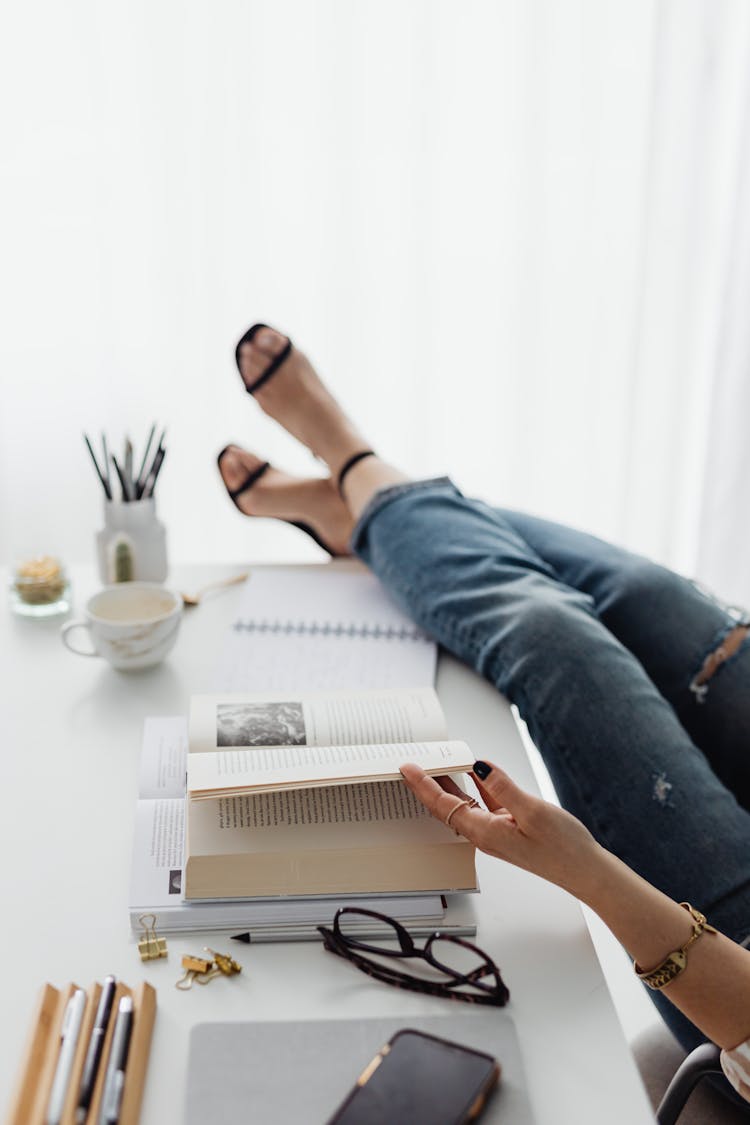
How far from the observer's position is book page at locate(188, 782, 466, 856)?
0.67 meters

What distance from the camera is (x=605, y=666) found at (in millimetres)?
906

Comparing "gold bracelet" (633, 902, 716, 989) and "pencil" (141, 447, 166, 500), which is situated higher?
"pencil" (141, 447, 166, 500)

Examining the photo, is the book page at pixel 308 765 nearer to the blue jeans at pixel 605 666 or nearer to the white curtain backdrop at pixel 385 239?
the blue jeans at pixel 605 666

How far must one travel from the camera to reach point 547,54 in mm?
1921

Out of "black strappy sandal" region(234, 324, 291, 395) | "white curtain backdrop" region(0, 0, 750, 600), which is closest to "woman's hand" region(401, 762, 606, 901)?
"black strappy sandal" region(234, 324, 291, 395)

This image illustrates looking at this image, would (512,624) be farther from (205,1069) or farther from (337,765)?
(205,1069)

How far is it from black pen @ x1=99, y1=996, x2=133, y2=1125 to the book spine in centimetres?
54

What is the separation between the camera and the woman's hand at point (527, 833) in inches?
25.7

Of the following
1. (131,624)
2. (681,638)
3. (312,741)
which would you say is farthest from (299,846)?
(681,638)

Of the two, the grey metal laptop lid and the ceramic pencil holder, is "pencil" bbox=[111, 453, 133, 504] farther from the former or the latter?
the grey metal laptop lid

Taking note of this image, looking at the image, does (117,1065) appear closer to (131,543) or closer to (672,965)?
(672,965)

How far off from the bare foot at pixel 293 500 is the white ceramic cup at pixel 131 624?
1.10ft

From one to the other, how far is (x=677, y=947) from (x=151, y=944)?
32 cm

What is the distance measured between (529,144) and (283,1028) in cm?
177
